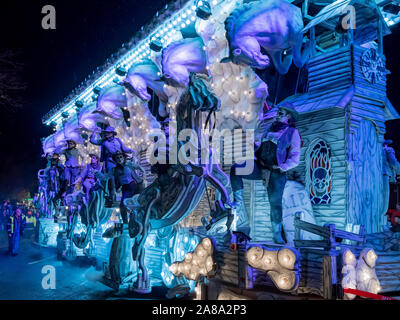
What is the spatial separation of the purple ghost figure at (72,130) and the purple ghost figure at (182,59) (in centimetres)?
908

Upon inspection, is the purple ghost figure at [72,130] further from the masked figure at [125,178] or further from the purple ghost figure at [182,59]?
the masked figure at [125,178]

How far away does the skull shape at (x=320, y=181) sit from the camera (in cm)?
876

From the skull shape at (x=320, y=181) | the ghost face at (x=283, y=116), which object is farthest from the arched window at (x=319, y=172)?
the ghost face at (x=283, y=116)

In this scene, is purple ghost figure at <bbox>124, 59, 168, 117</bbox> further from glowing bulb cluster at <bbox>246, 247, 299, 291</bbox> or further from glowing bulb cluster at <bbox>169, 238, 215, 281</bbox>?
glowing bulb cluster at <bbox>246, 247, 299, 291</bbox>

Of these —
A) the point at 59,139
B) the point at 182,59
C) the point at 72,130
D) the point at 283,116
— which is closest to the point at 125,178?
the point at 283,116

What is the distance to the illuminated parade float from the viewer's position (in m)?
5.04

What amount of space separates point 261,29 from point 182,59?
2.97 metres

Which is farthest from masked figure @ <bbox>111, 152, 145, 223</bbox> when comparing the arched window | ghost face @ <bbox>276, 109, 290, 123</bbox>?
the arched window

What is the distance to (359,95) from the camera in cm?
855

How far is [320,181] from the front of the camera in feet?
29.1

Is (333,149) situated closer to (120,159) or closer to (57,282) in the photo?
(120,159)

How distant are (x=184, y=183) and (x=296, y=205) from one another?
10.3 feet

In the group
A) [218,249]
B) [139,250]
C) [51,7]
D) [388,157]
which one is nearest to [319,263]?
[218,249]

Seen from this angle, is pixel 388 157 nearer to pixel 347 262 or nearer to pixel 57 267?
pixel 347 262
